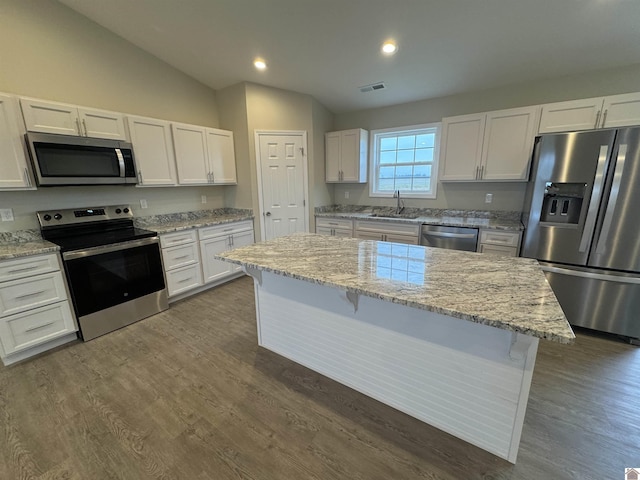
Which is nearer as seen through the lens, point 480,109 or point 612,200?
point 612,200

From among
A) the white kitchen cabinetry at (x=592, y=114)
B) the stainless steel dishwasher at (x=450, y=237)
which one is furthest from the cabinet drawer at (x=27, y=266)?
the white kitchen cabinetry at (x=592, y=114)

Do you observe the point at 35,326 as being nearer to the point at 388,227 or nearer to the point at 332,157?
the point at 388,227

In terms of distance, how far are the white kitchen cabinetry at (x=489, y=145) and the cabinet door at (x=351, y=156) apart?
Result: 126 centimetres

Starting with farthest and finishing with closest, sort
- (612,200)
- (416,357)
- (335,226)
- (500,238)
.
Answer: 1. (335,226)
2. (500,238)
3. (612,200)
4. (416,357)

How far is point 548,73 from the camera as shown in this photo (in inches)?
115

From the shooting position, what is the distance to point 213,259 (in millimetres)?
3635

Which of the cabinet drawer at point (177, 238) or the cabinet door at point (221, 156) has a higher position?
the cabinet door at point (221, 156)

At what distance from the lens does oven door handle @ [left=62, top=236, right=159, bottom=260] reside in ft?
7.73

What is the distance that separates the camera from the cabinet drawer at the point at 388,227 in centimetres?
357

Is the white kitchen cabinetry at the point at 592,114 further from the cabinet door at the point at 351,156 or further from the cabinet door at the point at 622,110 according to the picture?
the cabinet door at the point at 351,156

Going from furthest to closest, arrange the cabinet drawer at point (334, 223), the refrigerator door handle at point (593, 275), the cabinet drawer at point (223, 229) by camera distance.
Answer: the cabinet drawer at point (334, 223)
the cabinet drawer at point (223, 229)
the refrigerator door handle at point (593, 275)

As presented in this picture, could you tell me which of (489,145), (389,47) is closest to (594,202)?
(489,145)

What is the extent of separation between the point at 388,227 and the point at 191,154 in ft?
9.52

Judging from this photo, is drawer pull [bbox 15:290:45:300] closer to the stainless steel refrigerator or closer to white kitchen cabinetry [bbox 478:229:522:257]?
white kitchen cabinetry [bbox 478:229:522:257]
